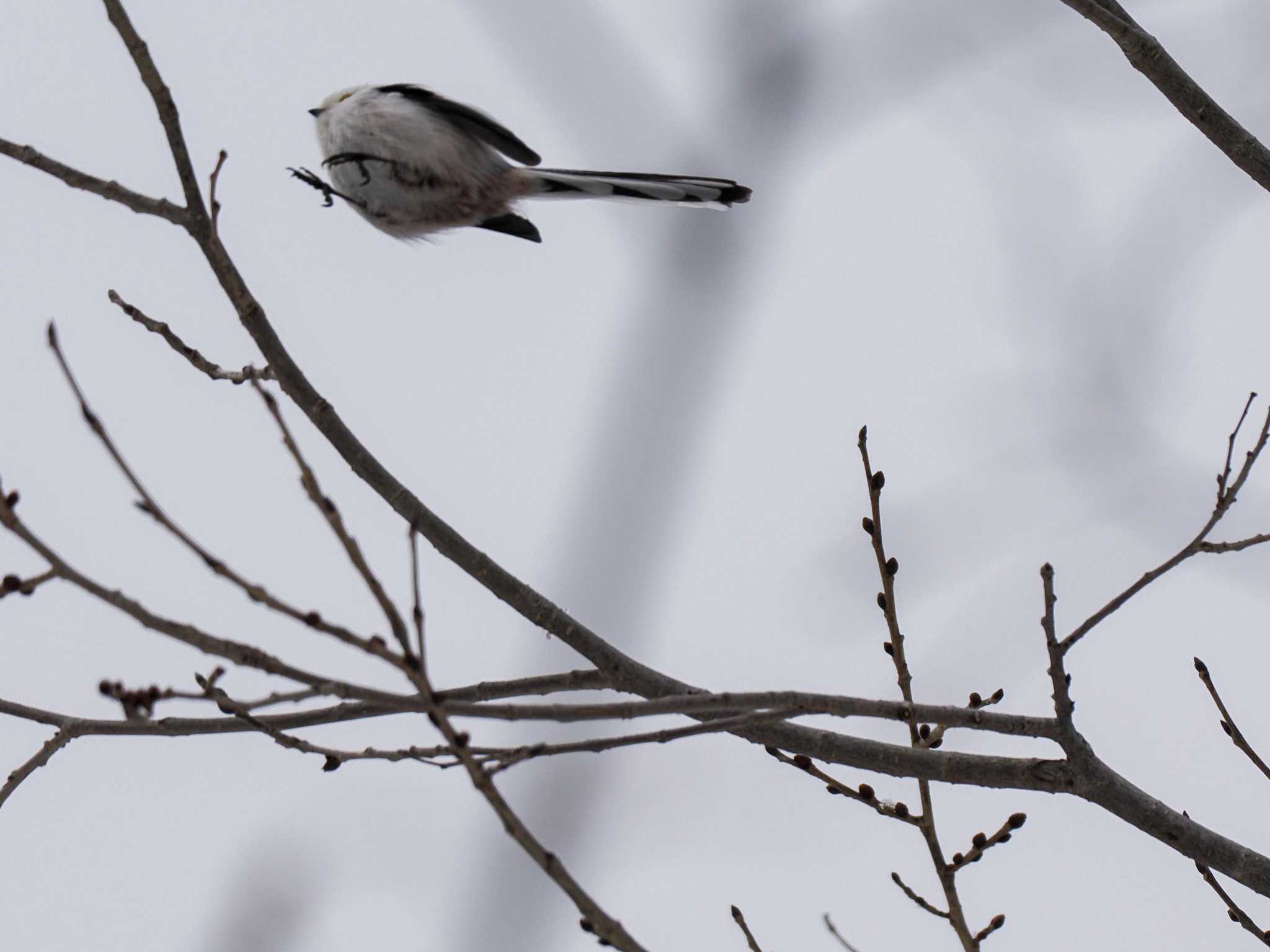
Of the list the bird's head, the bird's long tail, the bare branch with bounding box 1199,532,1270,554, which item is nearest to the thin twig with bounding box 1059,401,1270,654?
the bare branch with bounding box 1199,532,1270,554

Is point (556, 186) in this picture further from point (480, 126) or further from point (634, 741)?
point (634, 741)

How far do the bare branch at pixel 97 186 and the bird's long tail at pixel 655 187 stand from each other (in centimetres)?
158

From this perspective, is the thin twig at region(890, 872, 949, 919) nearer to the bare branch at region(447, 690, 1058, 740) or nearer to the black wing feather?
the bare branch at region(447, 690, 1058, 740)

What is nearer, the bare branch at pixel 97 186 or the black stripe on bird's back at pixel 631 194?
the bare branch at pixel 97 186

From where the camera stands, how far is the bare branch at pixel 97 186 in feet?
8.99

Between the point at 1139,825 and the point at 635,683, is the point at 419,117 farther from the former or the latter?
the point at 1139,825

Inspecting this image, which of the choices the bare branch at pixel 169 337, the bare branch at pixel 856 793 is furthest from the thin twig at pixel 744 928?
the bare branch at pixel 169 337

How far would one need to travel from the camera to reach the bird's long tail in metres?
3.90

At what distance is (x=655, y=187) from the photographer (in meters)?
3.93

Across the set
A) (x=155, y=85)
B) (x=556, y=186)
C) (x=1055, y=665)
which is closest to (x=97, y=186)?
(x=155, y=85)

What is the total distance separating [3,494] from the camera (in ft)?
6.79

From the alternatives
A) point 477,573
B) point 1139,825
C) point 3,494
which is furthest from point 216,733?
point 1139,825

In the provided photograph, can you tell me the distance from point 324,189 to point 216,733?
172 centimetres

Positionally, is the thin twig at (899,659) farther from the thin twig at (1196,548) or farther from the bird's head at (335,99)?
the bird's head at (335,99)
